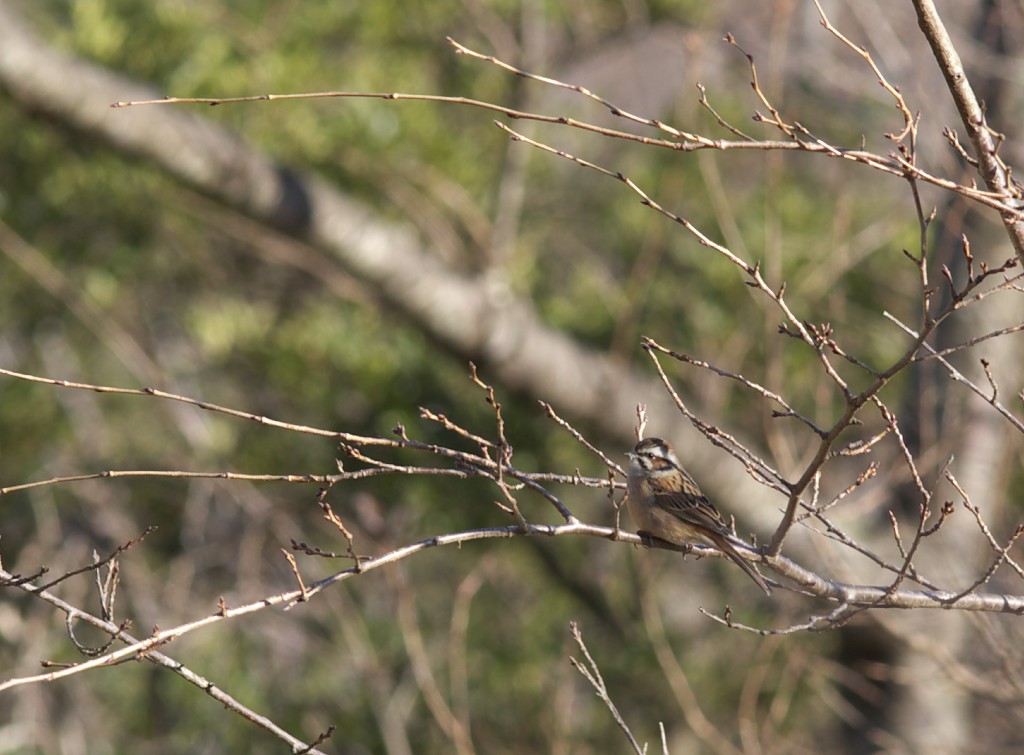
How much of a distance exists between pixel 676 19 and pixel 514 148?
1545 mm

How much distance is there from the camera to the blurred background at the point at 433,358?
7270 mm

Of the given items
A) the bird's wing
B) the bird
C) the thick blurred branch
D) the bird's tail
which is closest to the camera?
the bird's tail

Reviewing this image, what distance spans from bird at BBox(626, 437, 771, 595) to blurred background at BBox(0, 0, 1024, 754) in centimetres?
204

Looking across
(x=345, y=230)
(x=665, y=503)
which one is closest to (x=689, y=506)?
(x=665, y=503)

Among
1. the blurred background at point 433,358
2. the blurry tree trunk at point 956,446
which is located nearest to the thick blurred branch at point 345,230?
the blurred background at point 433,358

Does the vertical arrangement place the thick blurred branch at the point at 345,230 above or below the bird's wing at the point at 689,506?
below

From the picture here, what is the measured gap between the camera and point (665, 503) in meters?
4.38

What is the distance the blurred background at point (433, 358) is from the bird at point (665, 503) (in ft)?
6.71

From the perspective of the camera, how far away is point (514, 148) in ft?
27.1

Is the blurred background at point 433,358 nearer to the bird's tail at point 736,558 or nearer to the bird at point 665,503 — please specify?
the bird at point 665,503

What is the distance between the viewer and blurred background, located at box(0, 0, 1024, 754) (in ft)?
23.9

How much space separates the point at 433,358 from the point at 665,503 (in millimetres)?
3859

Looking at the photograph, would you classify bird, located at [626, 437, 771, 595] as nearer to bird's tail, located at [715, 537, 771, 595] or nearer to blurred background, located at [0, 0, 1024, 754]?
bird's tail, located at [715, 537, 771, 595]

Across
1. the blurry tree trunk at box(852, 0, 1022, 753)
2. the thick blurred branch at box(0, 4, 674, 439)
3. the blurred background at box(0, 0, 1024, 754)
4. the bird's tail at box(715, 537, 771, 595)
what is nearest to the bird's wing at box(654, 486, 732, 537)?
the bird's tail at box(715, 537, 771, 595)
